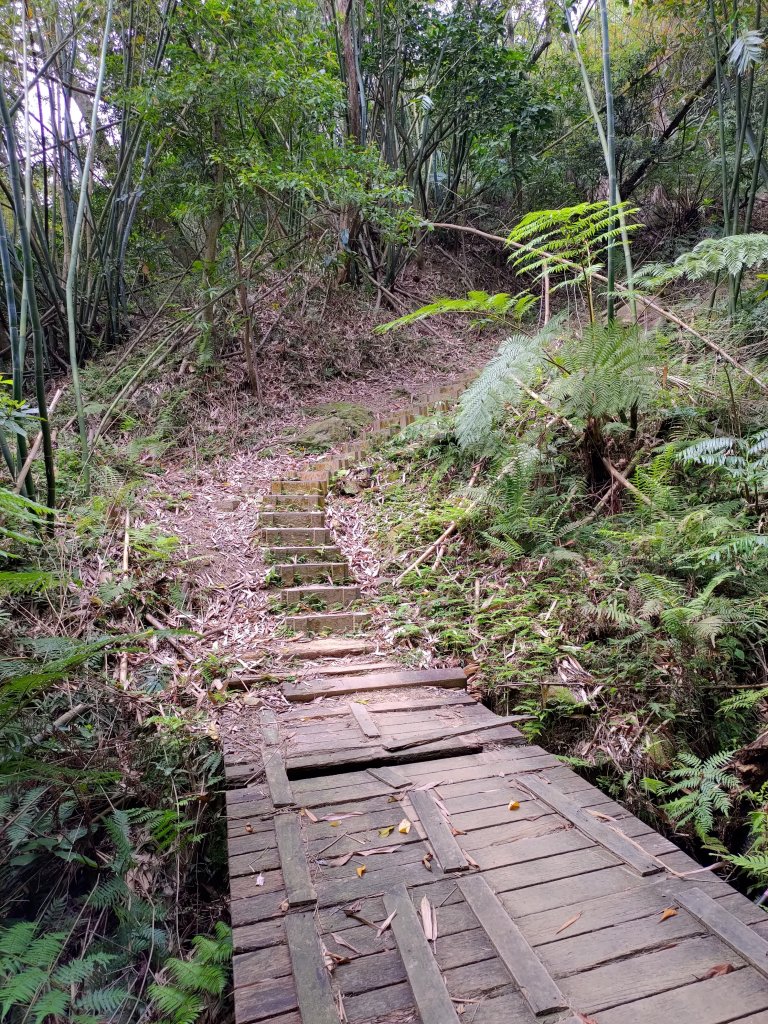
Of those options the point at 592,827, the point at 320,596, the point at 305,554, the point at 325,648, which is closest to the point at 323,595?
the point at 320,596

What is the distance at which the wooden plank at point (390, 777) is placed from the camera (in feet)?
8.15

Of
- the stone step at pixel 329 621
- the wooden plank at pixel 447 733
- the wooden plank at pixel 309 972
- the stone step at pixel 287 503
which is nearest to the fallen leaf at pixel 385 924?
the wooden plank at pixel 309 972

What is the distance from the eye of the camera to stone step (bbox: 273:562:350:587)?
4.51 meters

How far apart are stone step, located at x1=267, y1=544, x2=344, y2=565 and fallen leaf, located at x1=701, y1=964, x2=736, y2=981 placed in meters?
3.47

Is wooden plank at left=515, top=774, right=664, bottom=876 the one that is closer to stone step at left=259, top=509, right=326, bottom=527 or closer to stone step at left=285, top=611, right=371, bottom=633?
stone step at left=285, top=611, right=371, bottom=633

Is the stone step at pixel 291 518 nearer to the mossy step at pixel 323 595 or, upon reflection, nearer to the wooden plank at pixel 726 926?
the mossy step at pixel 323 595

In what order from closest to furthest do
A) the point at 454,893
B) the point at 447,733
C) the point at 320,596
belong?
the point at 454,893, the point at 447,733, the point at 320,596

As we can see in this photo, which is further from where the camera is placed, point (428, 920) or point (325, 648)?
point (325, 648)

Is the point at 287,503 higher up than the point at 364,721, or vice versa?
the point at 287,503

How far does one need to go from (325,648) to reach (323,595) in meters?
0.65

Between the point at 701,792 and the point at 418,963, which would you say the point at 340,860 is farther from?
the point at 701,792

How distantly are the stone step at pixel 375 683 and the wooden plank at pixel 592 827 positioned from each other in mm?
953

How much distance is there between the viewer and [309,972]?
5.22 ft

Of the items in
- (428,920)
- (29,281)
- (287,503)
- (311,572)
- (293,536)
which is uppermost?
(29,281)
